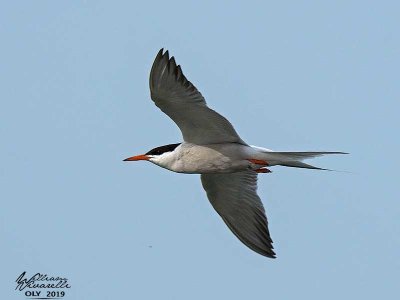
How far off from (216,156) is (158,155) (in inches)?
30.0

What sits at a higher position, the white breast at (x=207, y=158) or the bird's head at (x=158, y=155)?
the bird's head at (x=158, y=155)

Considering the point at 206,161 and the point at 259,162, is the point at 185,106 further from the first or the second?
the point at 259,162

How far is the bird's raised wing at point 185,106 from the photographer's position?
9531 mm

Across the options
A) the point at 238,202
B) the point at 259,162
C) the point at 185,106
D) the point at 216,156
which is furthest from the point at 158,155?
the point at 238,202

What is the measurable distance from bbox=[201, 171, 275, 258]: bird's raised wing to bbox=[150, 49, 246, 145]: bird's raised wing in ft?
4.26

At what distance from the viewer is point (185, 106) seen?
9.99 m

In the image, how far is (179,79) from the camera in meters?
Answer: 9.59

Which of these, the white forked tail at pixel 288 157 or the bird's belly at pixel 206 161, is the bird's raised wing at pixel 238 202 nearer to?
the bird's belly at pixel 206 161

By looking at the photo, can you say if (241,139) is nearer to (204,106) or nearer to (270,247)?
(204,106)

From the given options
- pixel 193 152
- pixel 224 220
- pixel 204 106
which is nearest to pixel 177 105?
pixel 204 106

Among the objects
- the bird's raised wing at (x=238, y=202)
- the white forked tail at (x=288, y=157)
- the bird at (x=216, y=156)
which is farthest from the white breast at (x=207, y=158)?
the bird's raised wing at (x=238, y=202)

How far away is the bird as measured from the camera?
973cm

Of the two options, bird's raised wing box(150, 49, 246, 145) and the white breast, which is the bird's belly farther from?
bird's raised wing box(150, 49, 246, 145)

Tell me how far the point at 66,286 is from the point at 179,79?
3.53 m
